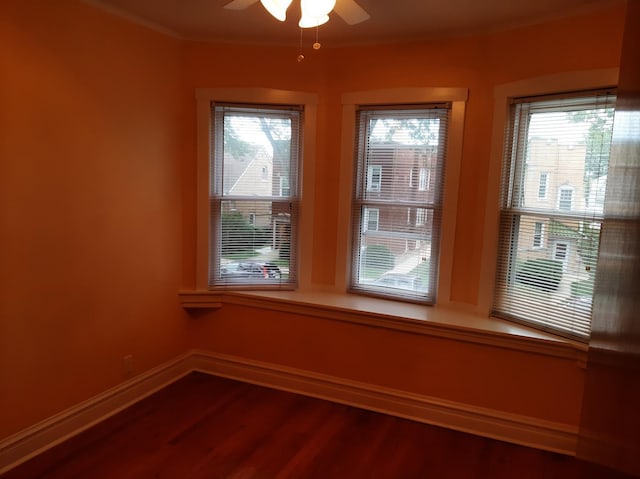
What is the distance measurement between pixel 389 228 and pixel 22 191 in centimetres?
214

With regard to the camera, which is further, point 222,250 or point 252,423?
point 222,250

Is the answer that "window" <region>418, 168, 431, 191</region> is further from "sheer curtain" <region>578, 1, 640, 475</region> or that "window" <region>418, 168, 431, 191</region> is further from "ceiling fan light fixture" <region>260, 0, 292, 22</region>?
"sheer curtain" <region>578, 1, 640, 475</region>

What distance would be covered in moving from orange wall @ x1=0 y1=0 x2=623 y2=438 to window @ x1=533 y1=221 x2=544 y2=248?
1.09ft

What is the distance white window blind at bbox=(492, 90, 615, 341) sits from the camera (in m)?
2.33

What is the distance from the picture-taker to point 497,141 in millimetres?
2604

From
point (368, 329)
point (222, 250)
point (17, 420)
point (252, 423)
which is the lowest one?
point (252, 423)

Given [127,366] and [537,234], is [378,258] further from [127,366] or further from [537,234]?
[127,366]

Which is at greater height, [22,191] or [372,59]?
[372,59]

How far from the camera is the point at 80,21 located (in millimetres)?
2279

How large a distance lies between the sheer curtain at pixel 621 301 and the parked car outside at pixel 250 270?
9.03 ft

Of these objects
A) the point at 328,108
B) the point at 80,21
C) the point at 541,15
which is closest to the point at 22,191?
the point at 80,21

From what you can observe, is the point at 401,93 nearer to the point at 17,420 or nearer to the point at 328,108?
the point at 328,108

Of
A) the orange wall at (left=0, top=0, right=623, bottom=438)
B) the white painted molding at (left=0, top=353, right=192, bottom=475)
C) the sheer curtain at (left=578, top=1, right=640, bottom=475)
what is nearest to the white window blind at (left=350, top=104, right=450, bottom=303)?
the orange wall at (left=0, top=0, right=623, bottom=438)

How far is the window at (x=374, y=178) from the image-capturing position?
2986mm
